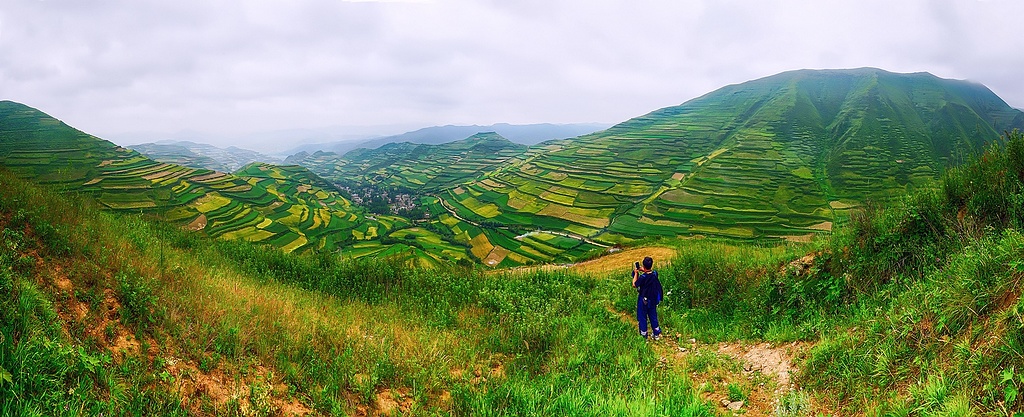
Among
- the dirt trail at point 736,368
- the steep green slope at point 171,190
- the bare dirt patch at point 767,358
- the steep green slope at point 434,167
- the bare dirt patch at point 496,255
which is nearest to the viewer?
the dirt trail at point 736,368

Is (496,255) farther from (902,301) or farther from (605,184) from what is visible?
(902,301)

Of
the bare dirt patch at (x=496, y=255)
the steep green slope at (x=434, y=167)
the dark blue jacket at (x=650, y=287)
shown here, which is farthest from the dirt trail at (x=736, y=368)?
the steep green slope at (x=434, y=167)

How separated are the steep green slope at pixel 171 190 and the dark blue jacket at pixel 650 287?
104 ft

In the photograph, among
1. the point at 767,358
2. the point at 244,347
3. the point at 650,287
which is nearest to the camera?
the point at 244,347

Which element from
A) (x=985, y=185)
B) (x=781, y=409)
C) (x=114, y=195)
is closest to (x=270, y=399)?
(x=781, y=409)

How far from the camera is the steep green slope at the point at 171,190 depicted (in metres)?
39.9

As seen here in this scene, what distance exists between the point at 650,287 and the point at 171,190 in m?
62.0

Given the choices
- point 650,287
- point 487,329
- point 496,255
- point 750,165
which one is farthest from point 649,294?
point 750,165

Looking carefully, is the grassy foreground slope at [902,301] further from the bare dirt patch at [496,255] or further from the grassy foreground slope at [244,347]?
the bare dirt patch at [496,255]

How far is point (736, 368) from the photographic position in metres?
5.06

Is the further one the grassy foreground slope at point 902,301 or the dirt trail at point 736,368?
the dirt trail at point 736,368

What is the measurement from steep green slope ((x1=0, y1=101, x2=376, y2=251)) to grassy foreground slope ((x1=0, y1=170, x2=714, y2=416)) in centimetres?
2914

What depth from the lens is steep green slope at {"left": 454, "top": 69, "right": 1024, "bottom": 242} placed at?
165 feet

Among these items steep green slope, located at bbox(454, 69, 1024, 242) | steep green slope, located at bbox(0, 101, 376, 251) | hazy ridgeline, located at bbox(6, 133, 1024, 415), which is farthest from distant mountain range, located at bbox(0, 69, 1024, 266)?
hazy ridgeline, located at bbox(6, 133, 1024, 415)
